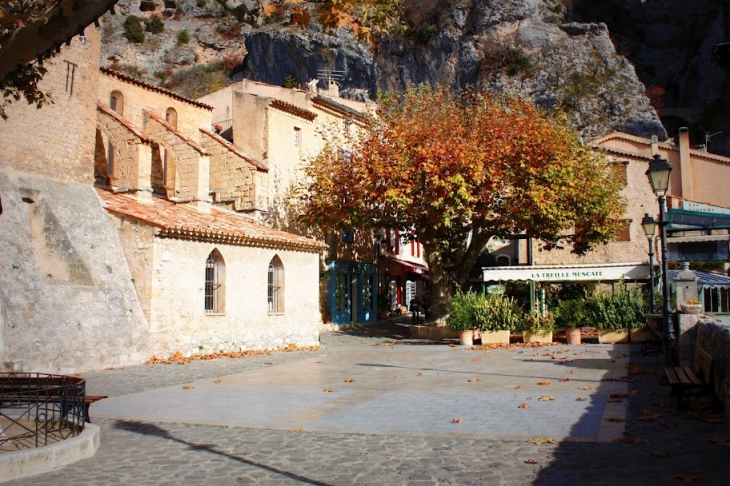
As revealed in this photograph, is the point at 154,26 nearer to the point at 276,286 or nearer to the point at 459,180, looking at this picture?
the point at 276,286

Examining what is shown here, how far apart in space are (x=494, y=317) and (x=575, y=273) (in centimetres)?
509

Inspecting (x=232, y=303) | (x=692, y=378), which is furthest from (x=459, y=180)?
(x=692, y=378)

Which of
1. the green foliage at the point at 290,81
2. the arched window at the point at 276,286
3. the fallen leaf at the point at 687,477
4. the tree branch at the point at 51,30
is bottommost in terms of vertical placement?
the fallen leaf at the point at 687,477

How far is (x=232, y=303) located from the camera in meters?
20.2

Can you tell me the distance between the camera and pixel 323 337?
27297 mm

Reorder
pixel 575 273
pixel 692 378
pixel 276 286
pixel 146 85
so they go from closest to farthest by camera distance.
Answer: pixel 692 378, pixel 276 286, pixel 575 273, pixel 146 85

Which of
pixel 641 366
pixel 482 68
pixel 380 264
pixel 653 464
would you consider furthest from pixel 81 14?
pixel 482 68

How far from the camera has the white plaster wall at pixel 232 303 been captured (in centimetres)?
1780

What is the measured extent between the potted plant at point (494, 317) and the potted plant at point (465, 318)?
191 mm

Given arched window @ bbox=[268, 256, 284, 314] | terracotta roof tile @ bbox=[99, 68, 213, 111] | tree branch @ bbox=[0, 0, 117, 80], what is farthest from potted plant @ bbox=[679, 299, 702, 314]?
terracotta roof tile @ bbox=[99, 68, 213, 111]

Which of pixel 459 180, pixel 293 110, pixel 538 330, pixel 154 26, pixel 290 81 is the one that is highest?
pixel 154 26

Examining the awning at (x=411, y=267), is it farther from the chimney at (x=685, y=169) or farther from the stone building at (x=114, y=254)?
the chimney at (x=685, y=169)

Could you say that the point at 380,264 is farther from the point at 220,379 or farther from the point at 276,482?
the point at 276,482

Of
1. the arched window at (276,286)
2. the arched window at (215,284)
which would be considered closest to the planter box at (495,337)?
the arched window at (276,286)
